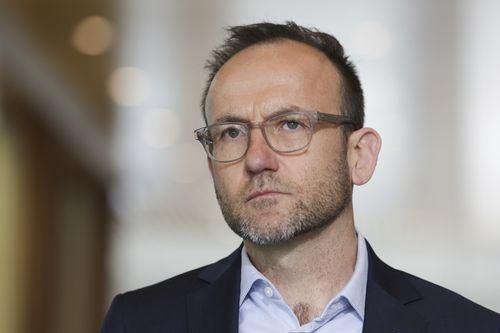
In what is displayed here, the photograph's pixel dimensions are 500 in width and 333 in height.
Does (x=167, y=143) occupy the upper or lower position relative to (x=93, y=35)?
lower

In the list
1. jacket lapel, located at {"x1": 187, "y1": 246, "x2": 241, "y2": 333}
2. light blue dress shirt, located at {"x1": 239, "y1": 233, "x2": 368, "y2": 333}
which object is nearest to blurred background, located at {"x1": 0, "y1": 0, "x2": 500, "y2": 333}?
jacket lapel, located at {"x1": 187, "y1": 246, "x2": 241, "y2": 333}

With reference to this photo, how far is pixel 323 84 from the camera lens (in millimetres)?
1889

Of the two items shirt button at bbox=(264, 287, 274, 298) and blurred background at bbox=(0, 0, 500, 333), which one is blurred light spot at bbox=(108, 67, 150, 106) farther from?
shirt button at bbox=(264, 287, 274, 298)

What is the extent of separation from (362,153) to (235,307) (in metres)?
0.49

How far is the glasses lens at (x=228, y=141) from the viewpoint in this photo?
5.92 ft

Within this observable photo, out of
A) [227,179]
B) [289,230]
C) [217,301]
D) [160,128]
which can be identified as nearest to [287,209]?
[289,230]

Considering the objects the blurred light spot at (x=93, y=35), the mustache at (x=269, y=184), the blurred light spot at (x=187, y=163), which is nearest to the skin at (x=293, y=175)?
the mustache at (x=269, y=184)

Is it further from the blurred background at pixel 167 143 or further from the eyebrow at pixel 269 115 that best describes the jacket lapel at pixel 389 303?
the blurred background at pixel 167 143

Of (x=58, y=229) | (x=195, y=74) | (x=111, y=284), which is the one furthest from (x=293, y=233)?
(x=111, y=284)

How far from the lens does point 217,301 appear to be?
1818 mm

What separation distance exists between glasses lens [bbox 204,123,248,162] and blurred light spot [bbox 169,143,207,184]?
561 cm

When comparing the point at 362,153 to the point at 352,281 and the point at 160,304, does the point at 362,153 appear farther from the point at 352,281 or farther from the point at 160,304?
the point at 160,304

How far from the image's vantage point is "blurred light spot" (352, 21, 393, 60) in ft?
19.0

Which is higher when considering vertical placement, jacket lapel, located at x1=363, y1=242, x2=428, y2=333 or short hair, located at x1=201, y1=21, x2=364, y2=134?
short hair, located at x1=201, y1=21, x2=364, y2=134
